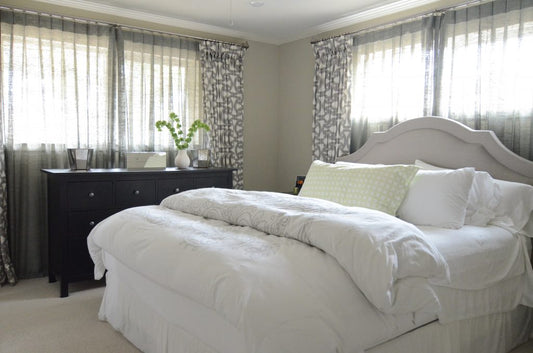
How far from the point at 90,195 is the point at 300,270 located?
2394mm

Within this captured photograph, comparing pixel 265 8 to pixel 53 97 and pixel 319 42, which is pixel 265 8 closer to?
pixel 319 42

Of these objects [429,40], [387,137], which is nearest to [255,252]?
[387,137]

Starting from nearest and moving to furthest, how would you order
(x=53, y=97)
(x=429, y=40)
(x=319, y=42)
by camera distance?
(x=429, y=40) < (x=53, y=97) < (x=319, y=42)

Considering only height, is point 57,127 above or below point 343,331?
above

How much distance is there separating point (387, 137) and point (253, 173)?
6.24ft

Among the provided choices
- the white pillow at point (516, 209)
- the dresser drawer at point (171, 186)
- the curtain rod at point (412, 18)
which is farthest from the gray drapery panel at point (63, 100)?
the white pillow at point (516, 209)

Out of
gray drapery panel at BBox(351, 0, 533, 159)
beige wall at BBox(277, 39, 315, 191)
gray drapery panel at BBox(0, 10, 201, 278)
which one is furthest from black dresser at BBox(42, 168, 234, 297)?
gray drapery panel at BBox(351, 0, 533, 159)

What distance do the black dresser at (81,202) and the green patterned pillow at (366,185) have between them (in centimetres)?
146

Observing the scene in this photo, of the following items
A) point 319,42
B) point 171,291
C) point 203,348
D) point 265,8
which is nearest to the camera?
point 203,348

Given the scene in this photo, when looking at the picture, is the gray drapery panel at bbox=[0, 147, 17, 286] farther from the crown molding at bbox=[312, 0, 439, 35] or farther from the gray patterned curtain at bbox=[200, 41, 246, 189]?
the crown molding at bbox=[312, 0, 439, 35]

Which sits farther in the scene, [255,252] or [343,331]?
[255,252]

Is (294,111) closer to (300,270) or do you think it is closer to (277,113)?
(277,113)

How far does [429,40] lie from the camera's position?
3486mm

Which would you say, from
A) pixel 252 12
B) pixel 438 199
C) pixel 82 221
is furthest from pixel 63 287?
pixel 252 12
